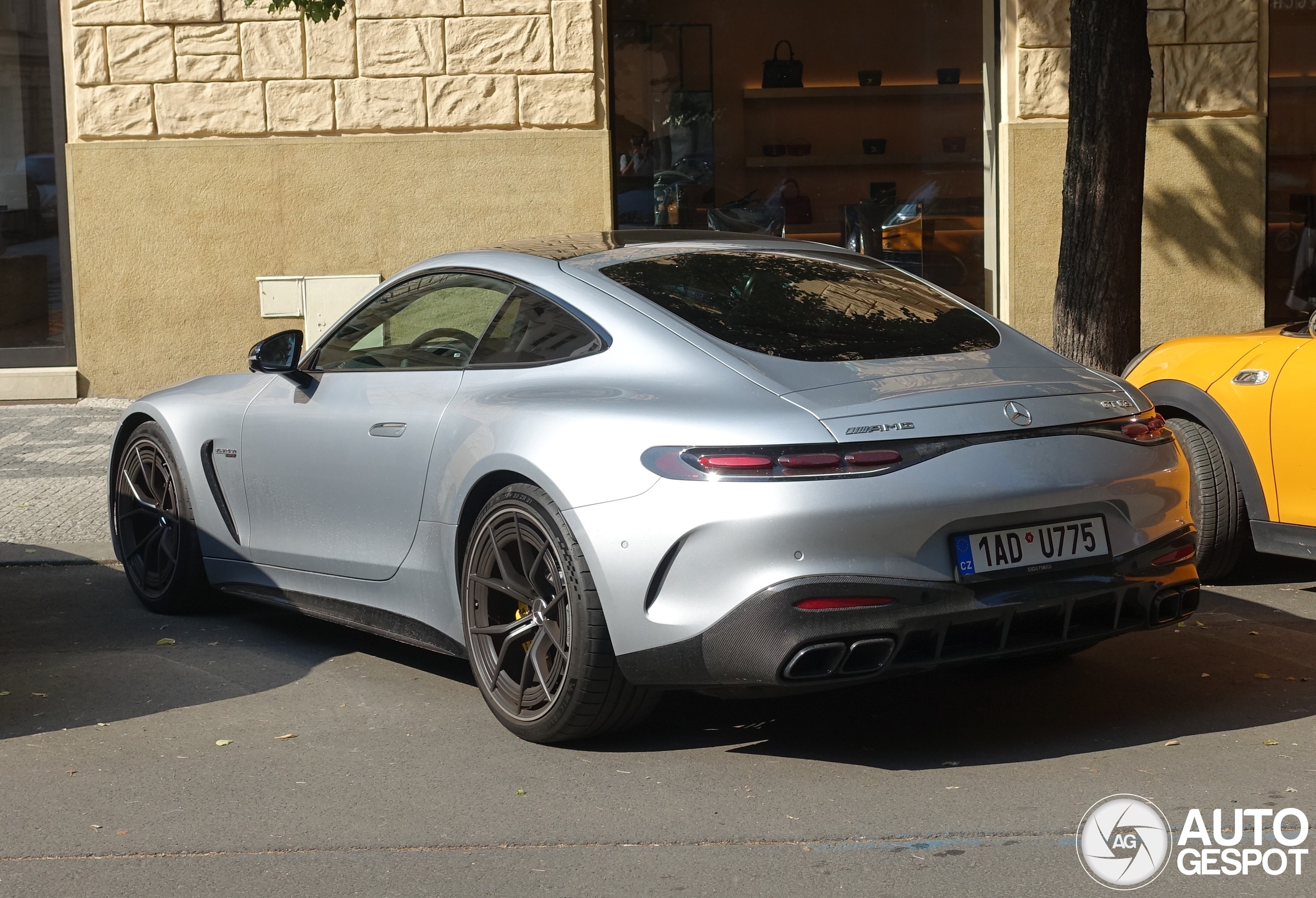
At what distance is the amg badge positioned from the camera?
13.2 feet

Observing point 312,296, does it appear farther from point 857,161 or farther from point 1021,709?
point 1021,709

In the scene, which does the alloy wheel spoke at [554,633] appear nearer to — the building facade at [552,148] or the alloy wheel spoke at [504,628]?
the alloy wheel spoke at [504,628]

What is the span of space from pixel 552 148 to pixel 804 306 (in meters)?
8.33

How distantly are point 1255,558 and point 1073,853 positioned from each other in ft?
13.4

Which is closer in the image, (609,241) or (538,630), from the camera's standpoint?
(538,630)

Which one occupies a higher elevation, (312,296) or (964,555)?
(312,296)

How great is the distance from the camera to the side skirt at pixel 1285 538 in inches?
238

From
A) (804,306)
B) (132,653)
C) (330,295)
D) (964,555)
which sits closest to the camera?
(964,555)

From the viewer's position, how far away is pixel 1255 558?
7.25 metres

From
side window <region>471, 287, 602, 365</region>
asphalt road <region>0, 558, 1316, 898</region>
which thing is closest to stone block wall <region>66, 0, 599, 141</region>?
asphalt road <region>0, 558, 1316, 898</region>

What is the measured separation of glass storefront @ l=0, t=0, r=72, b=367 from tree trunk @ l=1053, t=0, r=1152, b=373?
27.1 feet

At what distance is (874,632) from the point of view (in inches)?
157

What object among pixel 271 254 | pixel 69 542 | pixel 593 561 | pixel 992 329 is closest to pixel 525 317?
pixel 593 561

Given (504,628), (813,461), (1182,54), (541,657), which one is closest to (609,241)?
(504,628)
